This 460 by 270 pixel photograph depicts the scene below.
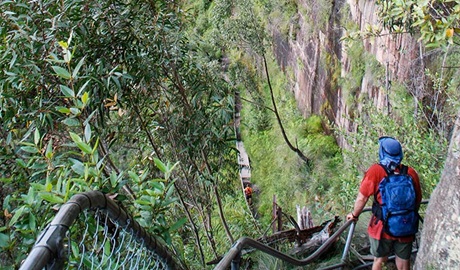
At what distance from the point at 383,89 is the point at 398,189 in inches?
244

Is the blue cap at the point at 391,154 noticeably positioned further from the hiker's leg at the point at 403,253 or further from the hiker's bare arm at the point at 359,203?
the hiker's leg at the point at 403,253

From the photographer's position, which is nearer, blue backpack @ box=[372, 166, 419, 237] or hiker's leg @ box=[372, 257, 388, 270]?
blue backpack @ box=[372, 166, 419, 237]

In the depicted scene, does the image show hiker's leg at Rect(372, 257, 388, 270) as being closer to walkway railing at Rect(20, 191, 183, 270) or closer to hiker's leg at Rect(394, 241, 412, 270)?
hiker's leg at Rect(394, 241, 412, 270)

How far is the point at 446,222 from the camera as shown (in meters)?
3.42

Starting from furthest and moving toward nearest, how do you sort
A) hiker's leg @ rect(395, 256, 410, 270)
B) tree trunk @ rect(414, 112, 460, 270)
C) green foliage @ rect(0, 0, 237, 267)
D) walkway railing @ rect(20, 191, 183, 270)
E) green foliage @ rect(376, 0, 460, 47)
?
hiker's leg @ rect(395, 256, 410, 270)
green foliage @ rect(376, 0, 460, 47)
tree trunk @ rect(414, 112, 460, 270)
green foliage @ rect(0, 0, 237, 267)
walkway railing @ rect(20, 191, 183, 270)

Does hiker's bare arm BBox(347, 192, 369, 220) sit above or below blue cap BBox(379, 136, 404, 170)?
below

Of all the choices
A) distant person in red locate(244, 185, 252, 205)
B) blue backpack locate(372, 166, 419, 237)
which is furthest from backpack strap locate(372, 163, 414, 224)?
distant person in red locate(244, 185, 252, 205)

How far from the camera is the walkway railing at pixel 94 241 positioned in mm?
1380

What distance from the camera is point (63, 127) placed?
13.6ft

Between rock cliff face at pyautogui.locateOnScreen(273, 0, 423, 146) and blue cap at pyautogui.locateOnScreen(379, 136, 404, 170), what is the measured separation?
3.97 meters

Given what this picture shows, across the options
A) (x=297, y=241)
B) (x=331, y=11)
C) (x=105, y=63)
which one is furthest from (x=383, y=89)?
(x=105, y=63)

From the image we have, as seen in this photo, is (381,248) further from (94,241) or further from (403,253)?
(94,241)

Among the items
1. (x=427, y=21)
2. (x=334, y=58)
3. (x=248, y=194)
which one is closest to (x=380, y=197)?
(x=427, y=21)

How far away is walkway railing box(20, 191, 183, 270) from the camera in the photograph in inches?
54.3
